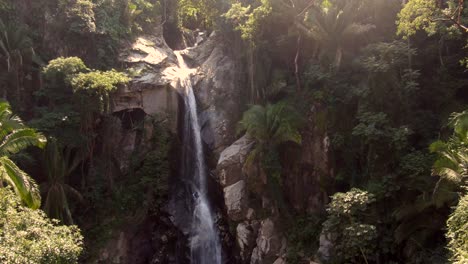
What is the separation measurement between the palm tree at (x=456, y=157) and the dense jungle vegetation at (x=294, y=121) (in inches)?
1.6

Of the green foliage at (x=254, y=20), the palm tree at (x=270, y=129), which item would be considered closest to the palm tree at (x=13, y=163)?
the palm tree at (x=270, y=129)

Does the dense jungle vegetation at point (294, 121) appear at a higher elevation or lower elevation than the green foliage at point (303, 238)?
higher

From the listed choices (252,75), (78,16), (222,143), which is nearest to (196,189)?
(222,143)

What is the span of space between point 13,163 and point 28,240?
11.8 ft

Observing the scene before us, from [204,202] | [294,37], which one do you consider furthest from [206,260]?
[294,37]

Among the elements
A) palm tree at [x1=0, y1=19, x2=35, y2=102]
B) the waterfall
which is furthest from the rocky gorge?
palm tree at [x1=0, y1=19, x2=35, y2=102]

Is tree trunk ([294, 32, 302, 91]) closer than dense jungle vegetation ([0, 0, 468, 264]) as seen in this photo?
No

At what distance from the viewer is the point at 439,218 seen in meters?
11.7

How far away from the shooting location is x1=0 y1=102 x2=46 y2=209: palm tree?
12258 mm

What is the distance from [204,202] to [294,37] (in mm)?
10156

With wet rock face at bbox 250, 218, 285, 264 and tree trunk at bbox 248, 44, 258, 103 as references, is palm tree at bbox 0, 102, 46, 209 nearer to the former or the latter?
wet rock face at bbox 250, 218, 285, 264

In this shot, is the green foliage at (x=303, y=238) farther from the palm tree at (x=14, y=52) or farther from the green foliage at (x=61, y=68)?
the palm tree at (x=14, y=52)

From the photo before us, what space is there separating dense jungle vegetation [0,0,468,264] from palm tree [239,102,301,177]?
67 mm

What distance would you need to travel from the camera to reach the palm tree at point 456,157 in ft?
34.7
